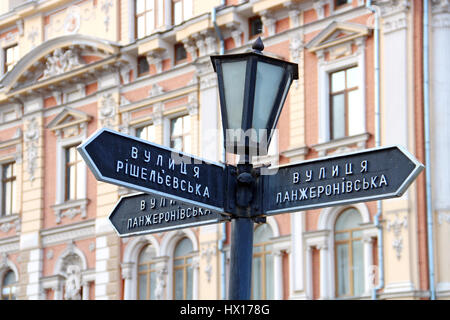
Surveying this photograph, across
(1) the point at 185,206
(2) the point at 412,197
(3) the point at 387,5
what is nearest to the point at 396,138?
(2) the point at 412,197

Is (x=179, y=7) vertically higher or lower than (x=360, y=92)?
higher

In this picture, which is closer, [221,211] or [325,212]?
[221,211]

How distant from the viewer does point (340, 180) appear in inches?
228

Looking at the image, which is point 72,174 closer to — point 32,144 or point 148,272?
point 32,144

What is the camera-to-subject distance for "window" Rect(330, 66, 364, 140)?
20281 mm

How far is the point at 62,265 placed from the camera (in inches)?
995

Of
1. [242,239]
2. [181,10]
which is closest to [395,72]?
[181,10]

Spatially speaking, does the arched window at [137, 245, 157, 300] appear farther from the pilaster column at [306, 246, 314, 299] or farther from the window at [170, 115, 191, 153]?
the pilaster column at [306, 246, 314, 299]

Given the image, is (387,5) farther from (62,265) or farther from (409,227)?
(62,265)

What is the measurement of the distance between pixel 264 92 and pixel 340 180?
648mm

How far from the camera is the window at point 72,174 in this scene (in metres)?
25.3

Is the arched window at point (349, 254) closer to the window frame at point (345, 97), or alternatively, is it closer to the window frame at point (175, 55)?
the window frame at point (345, 97)

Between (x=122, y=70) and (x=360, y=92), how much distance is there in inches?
261
